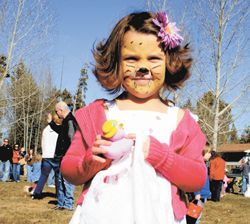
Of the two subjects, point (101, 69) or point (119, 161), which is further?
point (101, 69)

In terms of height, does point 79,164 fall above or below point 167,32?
below

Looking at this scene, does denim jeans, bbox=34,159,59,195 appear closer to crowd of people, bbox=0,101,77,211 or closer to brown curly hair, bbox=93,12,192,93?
crowd of people, bbox=0,101,77,211

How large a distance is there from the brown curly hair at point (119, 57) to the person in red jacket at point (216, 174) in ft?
36.9

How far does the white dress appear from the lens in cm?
147

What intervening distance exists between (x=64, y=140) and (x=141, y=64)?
19.6ft

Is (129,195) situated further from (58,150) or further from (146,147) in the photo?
(58,150)

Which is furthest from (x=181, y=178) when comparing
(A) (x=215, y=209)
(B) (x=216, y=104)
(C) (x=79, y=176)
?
(B) (x=216, y=104)

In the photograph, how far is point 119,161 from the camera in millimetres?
1559

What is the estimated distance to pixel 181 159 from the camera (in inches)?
62.8

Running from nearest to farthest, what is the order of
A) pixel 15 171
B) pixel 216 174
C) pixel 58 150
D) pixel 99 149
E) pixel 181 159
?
pixel 99 149 < pixel 181 159 < pixel 58 150 < pixel 216 174 < pixel 15 171

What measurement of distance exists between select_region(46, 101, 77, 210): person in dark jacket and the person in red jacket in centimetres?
590

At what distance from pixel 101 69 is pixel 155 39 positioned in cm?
27

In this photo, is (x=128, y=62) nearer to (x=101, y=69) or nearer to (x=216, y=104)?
(x=101, y=69)


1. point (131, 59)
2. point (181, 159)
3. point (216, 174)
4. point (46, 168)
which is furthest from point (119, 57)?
point (216, 174)
